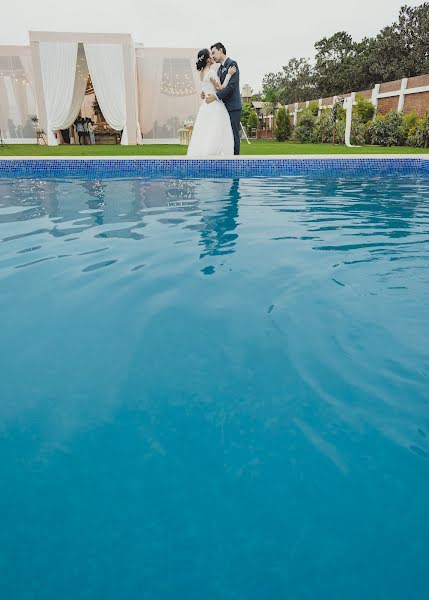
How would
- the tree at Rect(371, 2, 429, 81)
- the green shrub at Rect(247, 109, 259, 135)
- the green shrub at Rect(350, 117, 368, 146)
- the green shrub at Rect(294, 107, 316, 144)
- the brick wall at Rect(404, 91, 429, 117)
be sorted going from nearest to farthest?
the green shrub at Rect(350, 117, 368, 146), the brick wall at Rect(404, 91, 429, 117), the green shrub at Rect(294, 107, 316, 144), the green shrub at Rect(247, 109, 259, 135), the tree at Rect(371, 2, 429, 81)

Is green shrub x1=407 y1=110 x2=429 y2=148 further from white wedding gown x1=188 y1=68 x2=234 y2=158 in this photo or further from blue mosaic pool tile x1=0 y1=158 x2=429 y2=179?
white wedding gown x1=188 y1=68 x2=234 y2=158

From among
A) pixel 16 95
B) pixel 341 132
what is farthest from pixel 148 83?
pixel 341 132

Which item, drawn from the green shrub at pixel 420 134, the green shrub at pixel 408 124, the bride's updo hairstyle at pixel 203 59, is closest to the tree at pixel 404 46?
the green shrub at pixel 408 124

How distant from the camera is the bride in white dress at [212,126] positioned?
652 cm

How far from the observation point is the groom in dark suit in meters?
6.14

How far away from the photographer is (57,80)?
13062 mm

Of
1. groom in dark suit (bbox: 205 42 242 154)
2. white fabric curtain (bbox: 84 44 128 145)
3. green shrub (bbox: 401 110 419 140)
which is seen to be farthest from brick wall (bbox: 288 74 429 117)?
groom in dark suit (bbox: 205 42 242 154)

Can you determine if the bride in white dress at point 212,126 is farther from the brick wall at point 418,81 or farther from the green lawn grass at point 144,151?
the brick wall at point 418,81

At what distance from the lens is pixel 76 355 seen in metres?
1.58

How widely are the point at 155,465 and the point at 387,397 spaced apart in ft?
2.48

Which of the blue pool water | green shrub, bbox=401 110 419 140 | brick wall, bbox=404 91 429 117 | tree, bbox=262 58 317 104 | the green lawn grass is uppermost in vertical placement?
tree, bbox=262 58 317 104

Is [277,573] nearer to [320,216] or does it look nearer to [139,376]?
[139,376]

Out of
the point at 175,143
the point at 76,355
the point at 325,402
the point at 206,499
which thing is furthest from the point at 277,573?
the point at 175,143

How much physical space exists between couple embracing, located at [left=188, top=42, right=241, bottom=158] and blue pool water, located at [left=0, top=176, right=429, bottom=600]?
4.73 m
